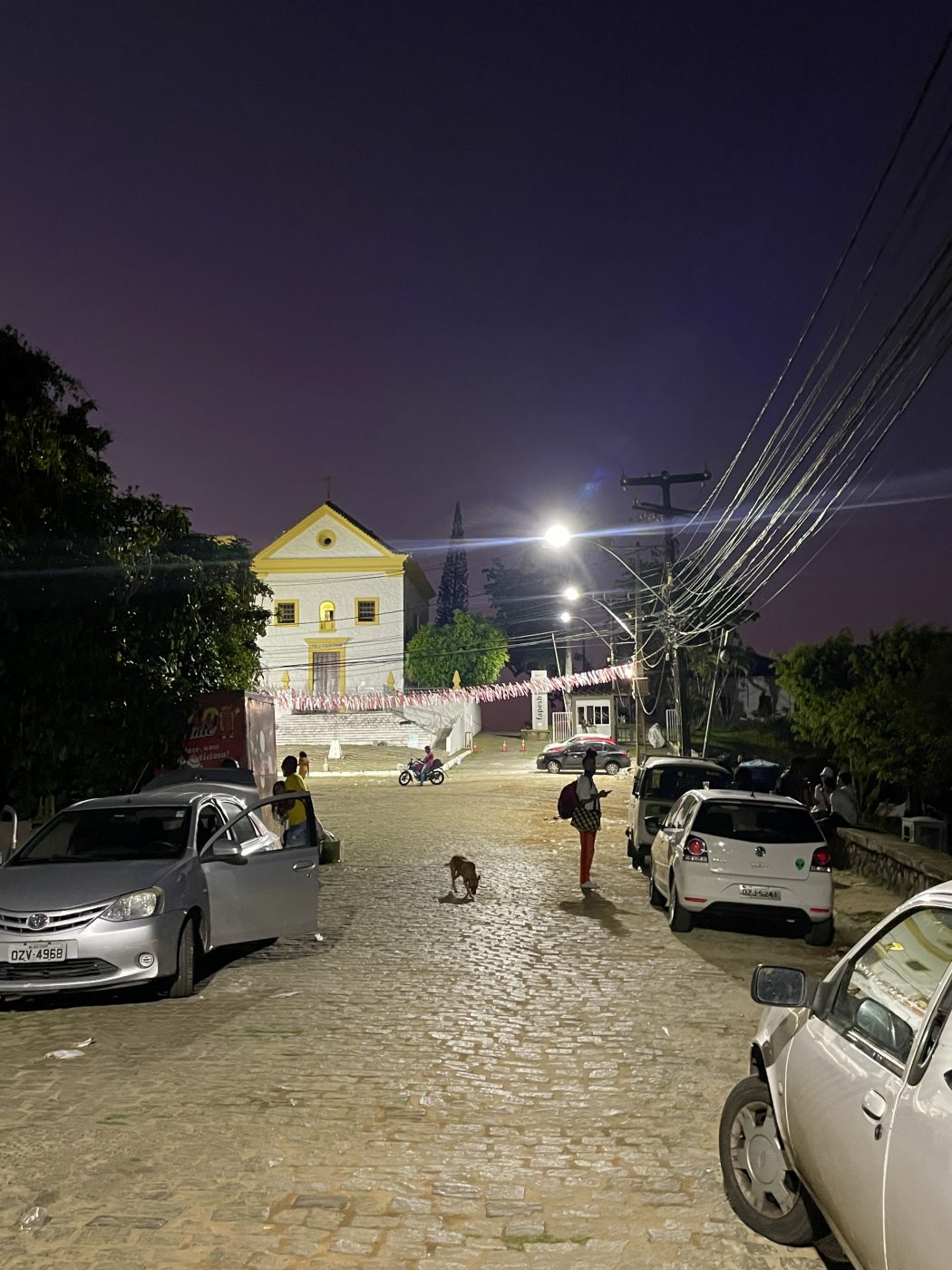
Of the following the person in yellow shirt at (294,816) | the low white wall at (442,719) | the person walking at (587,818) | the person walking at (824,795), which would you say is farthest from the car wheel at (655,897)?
the low white wall at (442,719)

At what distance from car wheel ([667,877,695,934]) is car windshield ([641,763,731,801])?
5.36m

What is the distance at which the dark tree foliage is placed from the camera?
38.4 ft

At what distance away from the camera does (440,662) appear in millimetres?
65500

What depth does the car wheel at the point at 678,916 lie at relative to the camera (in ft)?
36.6

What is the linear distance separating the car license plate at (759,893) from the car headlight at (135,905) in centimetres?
572

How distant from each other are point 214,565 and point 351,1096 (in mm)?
13159

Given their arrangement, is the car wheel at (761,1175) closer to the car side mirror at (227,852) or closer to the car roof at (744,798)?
the car side mirror at (227,852)

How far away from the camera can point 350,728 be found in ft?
186

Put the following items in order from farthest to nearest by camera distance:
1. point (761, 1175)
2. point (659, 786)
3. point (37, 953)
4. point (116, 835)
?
point (659, 786) < point (116, 835) < point (37, 953) < point (761, 1175)

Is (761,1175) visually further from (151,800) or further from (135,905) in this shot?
(151,800)

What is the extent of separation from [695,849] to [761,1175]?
6725mm

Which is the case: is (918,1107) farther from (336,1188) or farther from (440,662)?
(440,662)

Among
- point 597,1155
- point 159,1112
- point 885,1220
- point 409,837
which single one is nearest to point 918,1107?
point 885,1220

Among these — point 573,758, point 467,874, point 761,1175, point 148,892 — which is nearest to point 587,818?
point 467,874
